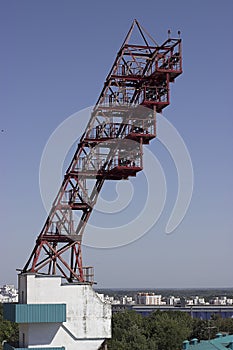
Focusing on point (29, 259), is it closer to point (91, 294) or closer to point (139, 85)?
point (91, 294)

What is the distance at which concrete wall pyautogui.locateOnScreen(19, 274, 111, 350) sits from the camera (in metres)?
24.2

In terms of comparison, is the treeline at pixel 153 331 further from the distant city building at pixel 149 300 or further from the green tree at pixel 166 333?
the distant city building at pixel 149 300

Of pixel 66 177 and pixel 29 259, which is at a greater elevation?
pixel 66 177

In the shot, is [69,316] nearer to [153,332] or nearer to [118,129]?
[118,129]

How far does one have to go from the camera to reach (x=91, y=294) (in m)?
24.9

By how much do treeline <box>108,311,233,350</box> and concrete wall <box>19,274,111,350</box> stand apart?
18.1 m

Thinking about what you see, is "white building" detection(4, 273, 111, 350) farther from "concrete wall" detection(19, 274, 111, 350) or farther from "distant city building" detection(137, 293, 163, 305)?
"distant city building" detection(137, 293, 163, 305)

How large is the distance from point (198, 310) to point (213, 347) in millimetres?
91416

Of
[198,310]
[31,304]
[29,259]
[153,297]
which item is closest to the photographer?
[31,304]

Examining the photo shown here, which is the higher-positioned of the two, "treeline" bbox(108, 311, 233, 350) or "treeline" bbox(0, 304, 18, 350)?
"treeline" bbox(108, 311, 233, 350)

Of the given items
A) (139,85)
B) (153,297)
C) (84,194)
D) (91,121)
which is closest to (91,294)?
(84,194)

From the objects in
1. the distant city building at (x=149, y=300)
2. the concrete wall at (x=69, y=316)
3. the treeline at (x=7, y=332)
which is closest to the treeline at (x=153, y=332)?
the treeline at (x=7, y=332)

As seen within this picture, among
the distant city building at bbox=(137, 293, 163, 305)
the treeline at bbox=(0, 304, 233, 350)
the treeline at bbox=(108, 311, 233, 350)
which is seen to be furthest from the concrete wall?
the distant city building at bbox=(137, 293, 163, 305)

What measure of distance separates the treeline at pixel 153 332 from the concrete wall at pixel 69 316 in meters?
18.1
